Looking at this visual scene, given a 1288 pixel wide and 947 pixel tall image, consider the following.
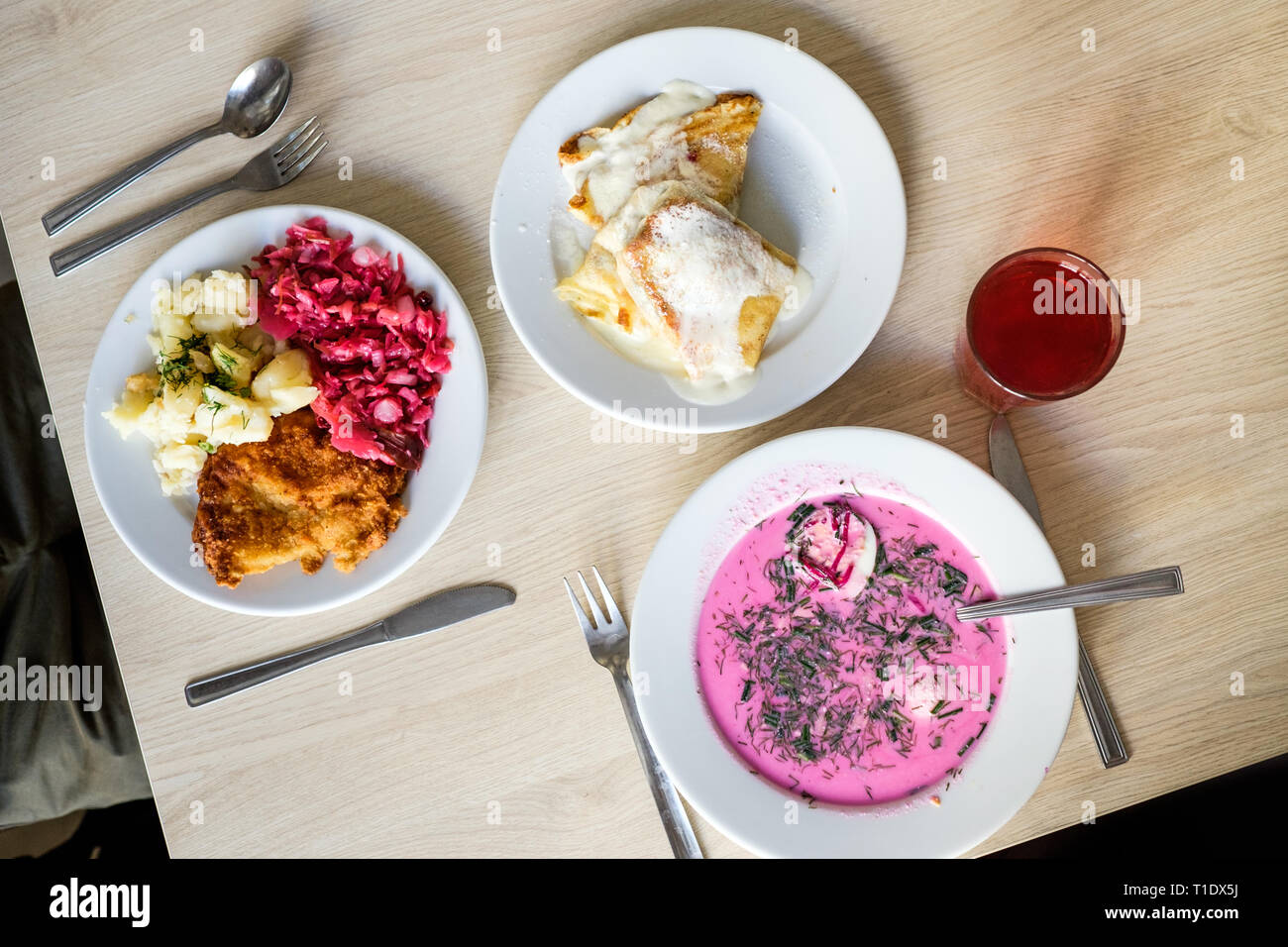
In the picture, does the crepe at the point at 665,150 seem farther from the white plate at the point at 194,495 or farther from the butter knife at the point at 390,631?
the butter knife at the point at 390,631

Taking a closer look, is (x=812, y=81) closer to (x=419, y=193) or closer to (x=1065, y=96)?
(x=1065, y=96)

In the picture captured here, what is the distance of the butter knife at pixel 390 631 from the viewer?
195 cm

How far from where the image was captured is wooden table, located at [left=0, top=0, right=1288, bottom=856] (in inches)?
75.4

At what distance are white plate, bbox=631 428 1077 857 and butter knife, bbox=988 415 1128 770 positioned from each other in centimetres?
17

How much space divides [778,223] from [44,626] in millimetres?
2275

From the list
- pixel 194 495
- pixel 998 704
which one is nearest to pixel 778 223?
pixel 998 704

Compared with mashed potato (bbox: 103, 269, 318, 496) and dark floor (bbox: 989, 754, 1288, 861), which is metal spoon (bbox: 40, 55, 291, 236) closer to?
mashed potato (bbox: 103, 269, 318, 496)

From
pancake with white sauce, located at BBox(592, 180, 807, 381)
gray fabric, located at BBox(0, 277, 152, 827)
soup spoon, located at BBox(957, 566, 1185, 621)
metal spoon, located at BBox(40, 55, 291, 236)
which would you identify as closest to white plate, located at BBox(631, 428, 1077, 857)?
soup spoon, located at BBox(957, 566, 1185, 621)

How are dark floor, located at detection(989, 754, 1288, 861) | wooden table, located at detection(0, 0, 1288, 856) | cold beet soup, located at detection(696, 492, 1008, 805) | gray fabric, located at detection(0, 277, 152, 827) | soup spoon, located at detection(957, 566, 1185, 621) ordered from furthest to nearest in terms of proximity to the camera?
dark floor, located at detection(989, 754, 1288, 861) → gray fabric, located at detection(0, 277, 152, 827) → wooden table, located at detection(0, 0, 1288, 856) → cold beet soup, located at detection(696, 492, 1008, 805) → soup spoon, located at detection(957, 566, 1185, 621)

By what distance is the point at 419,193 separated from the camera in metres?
2.01

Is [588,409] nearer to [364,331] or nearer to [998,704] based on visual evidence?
[364,331]

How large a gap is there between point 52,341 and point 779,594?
1.90 meters

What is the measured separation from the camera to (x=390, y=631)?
6.43 ft

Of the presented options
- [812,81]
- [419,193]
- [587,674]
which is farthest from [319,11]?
[587,674]
